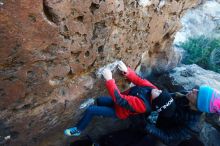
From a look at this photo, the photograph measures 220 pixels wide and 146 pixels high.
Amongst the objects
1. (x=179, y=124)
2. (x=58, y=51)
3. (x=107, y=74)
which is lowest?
(x=179, y=124)

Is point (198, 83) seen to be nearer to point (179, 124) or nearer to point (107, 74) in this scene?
point (179, 124)

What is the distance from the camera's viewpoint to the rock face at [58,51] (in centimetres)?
269

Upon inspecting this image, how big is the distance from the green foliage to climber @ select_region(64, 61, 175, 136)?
3381 millimetres

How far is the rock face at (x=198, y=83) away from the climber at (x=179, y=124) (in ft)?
2.81

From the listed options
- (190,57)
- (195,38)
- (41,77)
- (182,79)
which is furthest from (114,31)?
(195,38)

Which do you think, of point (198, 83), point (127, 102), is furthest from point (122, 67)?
point (198, 83)

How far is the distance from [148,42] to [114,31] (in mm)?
855

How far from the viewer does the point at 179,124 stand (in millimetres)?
3672

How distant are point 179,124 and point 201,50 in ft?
12.7

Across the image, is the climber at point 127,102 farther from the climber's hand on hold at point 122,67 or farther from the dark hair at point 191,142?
the dark hair at point 191,142

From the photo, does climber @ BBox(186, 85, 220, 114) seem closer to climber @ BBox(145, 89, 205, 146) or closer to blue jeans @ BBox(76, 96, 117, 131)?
climber @ BBox(145, 89, 205, 146)

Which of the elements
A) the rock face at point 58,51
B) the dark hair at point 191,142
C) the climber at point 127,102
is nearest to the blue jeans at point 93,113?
the climber at point 127,102

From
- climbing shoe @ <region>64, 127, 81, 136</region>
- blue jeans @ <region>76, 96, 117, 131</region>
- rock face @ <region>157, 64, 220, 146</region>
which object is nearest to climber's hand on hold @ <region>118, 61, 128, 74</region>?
blue jeans @ <region>76, 96, 117, 131</region>

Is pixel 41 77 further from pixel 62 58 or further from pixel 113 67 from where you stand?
pixel 113 67
